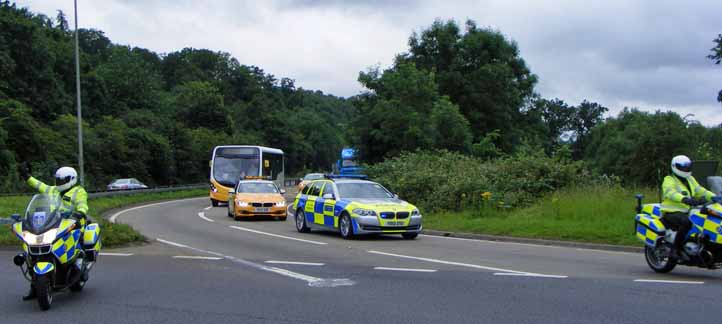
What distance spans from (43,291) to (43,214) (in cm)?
91

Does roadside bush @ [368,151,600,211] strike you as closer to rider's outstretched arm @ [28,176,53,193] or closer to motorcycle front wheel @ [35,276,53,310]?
rider's outstretched arm @ [28,176,53,193]

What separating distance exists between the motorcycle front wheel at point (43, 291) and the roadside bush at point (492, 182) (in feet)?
54.5

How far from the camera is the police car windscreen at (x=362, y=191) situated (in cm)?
1984

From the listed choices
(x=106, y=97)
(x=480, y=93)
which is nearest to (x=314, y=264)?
(x=480, y=93)

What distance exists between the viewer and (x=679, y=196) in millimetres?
10984

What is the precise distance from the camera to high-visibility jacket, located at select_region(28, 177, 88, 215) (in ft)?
31.0

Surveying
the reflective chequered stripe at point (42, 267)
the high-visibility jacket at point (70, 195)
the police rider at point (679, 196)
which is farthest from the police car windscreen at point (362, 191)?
the reflective chequered stripe at point (42, 267)

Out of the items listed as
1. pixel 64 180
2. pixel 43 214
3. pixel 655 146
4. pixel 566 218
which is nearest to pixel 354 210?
pixel 566 218

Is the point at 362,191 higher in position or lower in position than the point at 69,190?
lower

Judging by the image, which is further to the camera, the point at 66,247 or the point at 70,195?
the point at 70,195

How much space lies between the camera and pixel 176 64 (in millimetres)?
134500

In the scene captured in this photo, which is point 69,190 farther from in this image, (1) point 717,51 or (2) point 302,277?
(1) point 717,51

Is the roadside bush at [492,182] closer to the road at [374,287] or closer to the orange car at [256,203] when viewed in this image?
the orange car at [256,203]

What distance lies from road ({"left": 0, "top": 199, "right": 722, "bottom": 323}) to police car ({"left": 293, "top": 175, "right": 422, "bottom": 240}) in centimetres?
181
